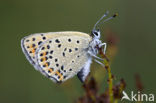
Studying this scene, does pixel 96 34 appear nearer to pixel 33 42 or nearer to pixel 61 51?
pixel 61 51

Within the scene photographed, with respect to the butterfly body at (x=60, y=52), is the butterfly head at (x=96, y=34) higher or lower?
higher

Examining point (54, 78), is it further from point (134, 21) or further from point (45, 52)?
point (134, 21)

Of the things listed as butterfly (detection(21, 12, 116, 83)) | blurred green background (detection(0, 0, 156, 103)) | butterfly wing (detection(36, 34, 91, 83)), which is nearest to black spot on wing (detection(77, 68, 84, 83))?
butterfly (detection(21, 12, 116, 83))

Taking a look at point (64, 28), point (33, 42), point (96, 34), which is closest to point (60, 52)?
point (33, 42)

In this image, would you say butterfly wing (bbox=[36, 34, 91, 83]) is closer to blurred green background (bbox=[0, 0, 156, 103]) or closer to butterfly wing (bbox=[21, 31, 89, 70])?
butterfly wing (bbox=[21, 31, 89, 70])

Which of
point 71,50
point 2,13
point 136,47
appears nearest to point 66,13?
point 2,13

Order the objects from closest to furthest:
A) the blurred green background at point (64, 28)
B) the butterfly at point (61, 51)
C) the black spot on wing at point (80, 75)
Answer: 1. the black spot on wing at point (80, 75)
2. the butterfly at point (61, 51)
3. the blurred green background at point (64, 28)

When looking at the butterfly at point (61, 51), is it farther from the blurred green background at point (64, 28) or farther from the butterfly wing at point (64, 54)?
the blurred green background at point (64, 28)

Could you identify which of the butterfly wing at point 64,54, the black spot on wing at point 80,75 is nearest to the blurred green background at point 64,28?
the butterfly wing at point 64,54
